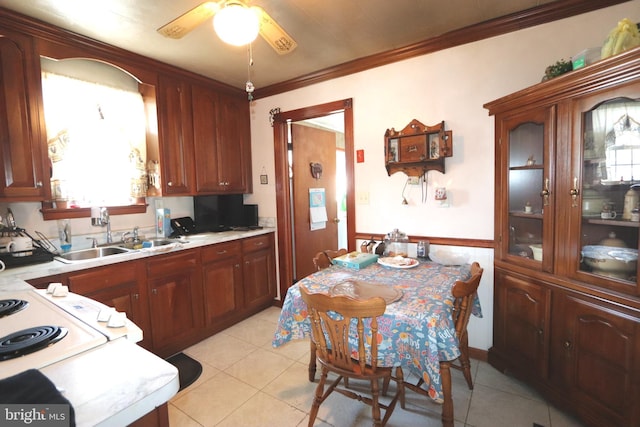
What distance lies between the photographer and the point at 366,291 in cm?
164

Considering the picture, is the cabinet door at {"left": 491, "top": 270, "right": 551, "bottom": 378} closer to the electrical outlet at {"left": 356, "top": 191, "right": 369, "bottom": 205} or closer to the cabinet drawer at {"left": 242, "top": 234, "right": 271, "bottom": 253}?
the electrical outlet at {"left": 356, "top": 191, "right": 369, "bottom": 205}

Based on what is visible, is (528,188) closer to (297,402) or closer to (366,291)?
(366,291)

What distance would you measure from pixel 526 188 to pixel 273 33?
1802 millimetres

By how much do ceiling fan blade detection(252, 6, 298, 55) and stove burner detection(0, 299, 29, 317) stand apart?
1.62m

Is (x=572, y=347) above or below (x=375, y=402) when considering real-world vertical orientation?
above

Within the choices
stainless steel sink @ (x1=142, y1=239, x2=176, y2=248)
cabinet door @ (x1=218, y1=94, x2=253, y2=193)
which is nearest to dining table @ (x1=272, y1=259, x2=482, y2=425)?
stainless steel sink @ (x1=142, y1=239, x2=176, y2=248)

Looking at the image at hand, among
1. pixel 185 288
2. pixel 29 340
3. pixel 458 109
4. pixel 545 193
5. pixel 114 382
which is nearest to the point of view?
pixel 114 382

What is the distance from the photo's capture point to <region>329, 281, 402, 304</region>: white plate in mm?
1555

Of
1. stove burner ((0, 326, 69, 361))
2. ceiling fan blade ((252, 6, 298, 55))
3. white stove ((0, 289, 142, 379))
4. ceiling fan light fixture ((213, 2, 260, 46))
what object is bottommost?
white stove ((0, 289, 142, 379))

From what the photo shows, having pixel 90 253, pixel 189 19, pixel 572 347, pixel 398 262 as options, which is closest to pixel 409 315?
pixel 398 262

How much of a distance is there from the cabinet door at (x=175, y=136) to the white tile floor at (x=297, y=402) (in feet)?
5.17

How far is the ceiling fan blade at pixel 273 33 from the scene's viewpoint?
1.52m

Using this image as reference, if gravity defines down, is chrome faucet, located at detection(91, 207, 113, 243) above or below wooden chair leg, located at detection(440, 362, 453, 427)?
above

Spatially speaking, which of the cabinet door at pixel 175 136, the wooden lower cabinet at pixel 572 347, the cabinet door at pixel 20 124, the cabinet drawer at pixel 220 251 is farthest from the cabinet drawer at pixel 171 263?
the wooden lower cabinet at pixel 572 347
